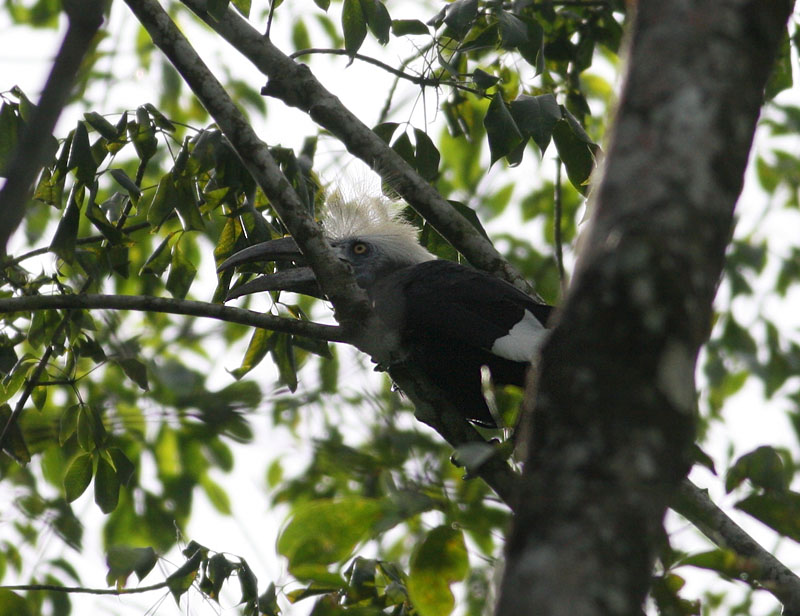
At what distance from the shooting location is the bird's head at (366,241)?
14.0 feet

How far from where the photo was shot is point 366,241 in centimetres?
511

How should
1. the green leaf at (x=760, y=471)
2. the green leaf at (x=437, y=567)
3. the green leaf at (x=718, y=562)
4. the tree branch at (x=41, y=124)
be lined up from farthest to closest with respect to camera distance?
the green leaf at (x=760, y=471), the green leaf at (x=437, y=567), the green leaf at (x=718, y=562), the tree branch at (x=41, y=124)

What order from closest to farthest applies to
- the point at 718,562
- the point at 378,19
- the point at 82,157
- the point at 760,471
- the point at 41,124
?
the point at 41,124 < the point at 718,562 < the point at 760,471 < the point at 82,157 < the point at 378,19

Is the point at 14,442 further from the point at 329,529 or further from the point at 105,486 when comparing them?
the point at 329,529

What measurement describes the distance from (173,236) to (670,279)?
2.55m

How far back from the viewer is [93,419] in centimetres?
348

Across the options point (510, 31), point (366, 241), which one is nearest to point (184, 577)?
point (510, 31)

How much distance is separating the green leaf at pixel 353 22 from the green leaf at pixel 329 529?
1863 millimetres

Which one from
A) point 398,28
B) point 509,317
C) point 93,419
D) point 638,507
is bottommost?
point 638,507

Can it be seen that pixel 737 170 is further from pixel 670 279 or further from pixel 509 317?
pixel 509 317

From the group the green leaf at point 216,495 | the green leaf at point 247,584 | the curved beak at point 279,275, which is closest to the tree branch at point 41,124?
the green leaf at point 247,584

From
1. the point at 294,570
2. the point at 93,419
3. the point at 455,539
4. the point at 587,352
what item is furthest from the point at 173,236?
the point at 587,352

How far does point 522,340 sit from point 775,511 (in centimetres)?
→ 169

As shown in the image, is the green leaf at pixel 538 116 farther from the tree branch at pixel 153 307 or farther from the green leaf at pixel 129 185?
the green leaf at pixel 129 185
